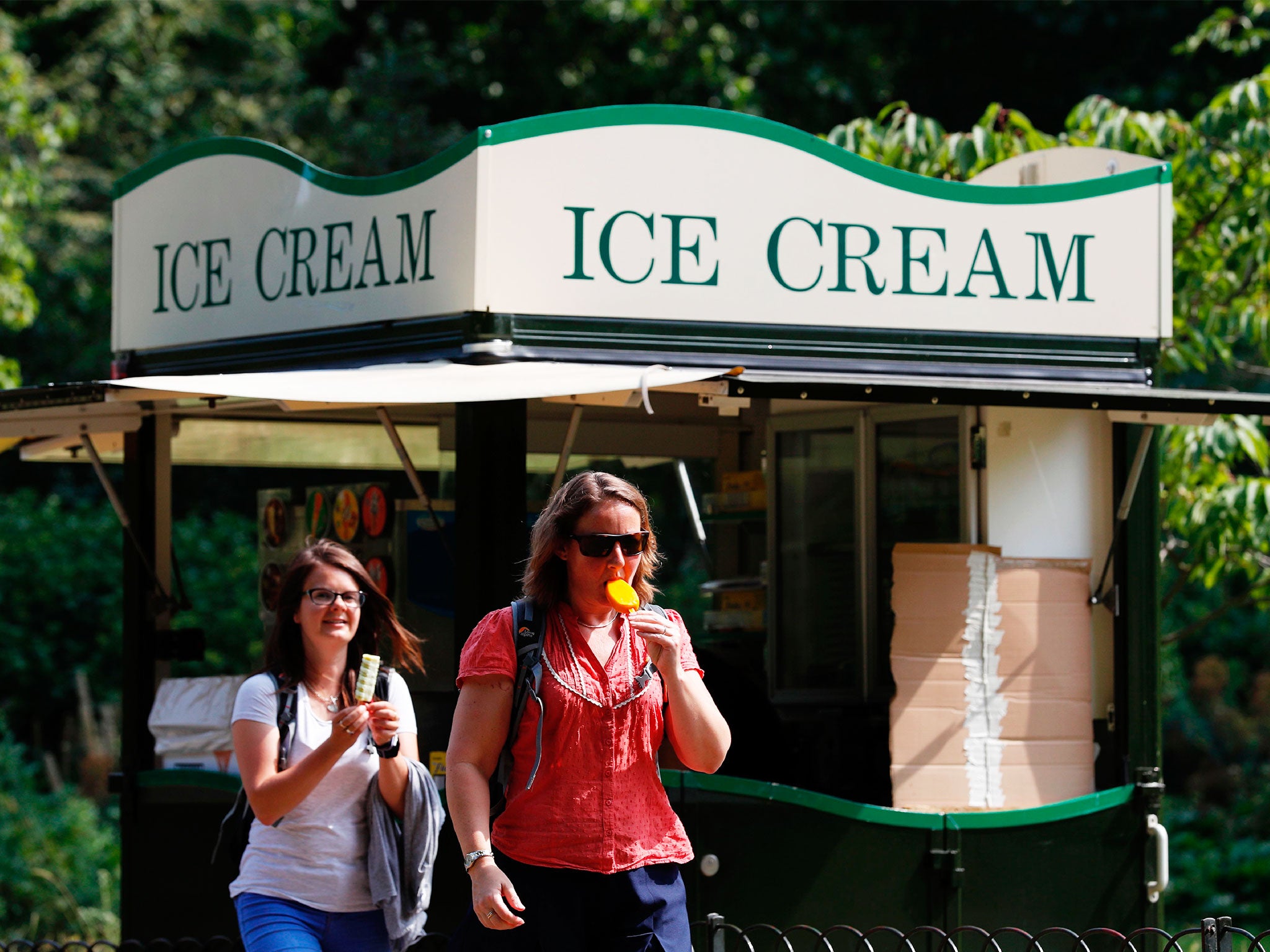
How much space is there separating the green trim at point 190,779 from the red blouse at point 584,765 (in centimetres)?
311

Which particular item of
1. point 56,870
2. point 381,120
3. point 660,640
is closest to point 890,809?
point 660,640

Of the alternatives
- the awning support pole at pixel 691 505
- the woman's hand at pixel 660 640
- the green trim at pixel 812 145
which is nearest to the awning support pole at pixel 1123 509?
the green trim at pixel 812 145

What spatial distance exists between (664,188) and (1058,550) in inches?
88.0

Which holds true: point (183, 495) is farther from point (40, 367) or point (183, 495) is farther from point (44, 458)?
point (44, 458)

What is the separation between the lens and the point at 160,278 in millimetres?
7152

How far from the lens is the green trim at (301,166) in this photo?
5891 mm

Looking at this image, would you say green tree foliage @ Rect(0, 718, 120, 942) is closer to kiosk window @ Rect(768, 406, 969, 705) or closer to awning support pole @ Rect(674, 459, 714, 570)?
awning support pole @ Rect(674, 459, 714, 570)

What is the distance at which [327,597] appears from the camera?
424 centimetres

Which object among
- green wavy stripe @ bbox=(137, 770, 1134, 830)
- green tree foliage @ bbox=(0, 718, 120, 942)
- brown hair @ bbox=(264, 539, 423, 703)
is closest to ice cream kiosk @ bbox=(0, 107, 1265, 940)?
green wavy stripe @ bbox=(137, 770, 1134, 830)

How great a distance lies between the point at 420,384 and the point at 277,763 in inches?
58.0

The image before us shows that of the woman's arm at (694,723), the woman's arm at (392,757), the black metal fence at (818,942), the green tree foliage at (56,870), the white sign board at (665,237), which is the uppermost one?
the white sign board at (665,237)

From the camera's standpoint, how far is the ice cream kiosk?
19.1ft

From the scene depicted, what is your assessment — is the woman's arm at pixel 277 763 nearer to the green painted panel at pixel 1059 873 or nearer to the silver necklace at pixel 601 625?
the silver necklace at pixel 601 625

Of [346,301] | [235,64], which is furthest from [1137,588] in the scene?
[235,64]
